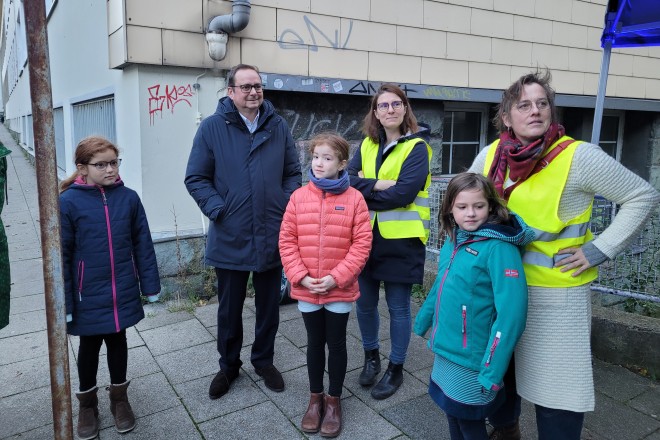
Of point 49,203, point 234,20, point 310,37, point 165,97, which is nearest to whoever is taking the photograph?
point 49,203

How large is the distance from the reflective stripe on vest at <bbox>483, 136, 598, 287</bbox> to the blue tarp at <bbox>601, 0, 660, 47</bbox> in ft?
5.97

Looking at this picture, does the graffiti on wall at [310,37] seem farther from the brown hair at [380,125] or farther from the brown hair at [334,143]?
the brown hair at [334,143]

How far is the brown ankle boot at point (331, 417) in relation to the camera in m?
2.73

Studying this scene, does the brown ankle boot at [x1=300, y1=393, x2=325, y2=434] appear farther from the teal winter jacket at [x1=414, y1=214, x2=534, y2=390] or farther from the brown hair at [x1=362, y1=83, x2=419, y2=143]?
the brown hair at [x1=362, y1=83, x2=419, y2=143]

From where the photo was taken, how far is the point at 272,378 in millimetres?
3232

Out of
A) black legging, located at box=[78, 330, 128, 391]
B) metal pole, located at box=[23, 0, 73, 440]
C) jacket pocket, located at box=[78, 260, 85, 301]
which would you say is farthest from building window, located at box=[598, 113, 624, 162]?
metal pole, located at box=[23, 0, 73, 440]

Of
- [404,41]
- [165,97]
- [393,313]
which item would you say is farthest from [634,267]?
[165,97]

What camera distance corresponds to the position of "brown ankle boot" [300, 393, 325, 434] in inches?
109

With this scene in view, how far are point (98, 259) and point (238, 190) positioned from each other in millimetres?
843

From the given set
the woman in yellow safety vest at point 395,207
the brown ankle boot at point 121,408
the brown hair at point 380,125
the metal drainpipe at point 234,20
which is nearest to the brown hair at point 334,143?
the woman in yellow safety vest at point 395,207

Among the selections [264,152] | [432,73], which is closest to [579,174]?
[264,152]

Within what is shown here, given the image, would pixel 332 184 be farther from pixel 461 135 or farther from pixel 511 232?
pixel 461 135

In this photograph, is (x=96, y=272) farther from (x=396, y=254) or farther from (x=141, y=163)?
(x=141, y=163)

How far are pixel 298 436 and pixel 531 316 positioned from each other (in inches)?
54.8
